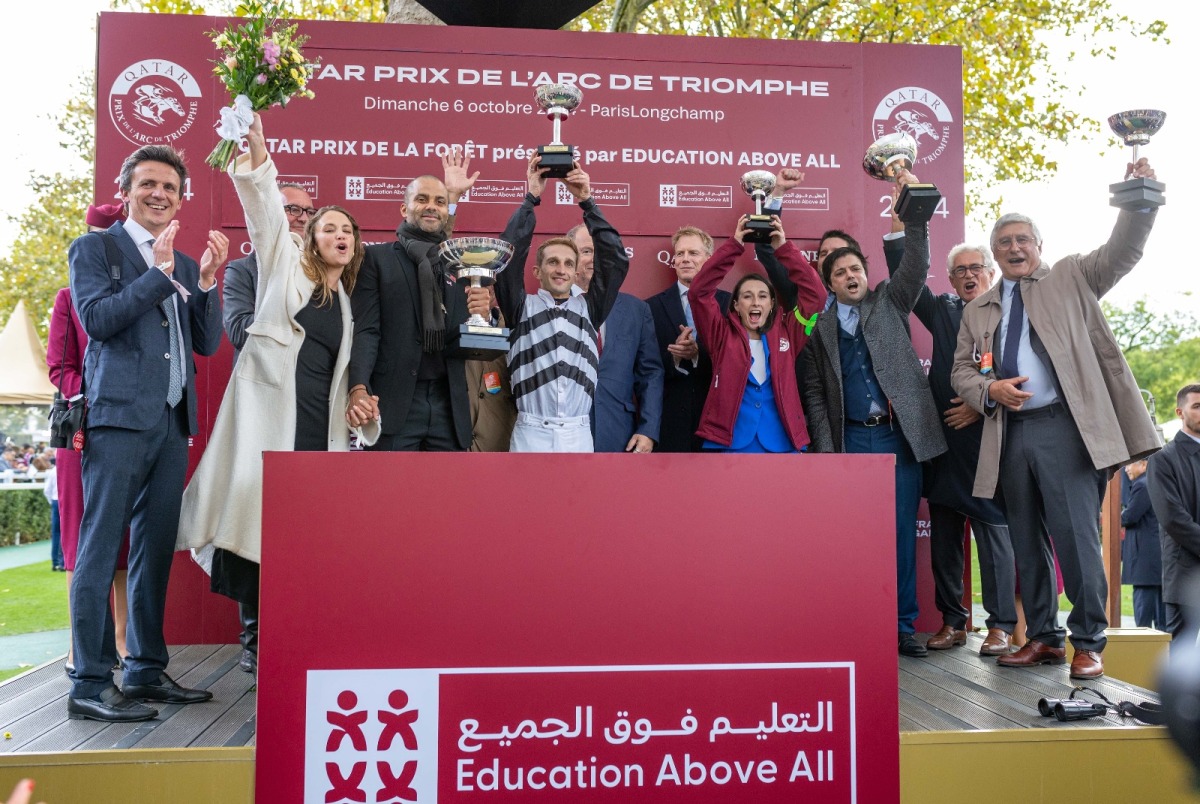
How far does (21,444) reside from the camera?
2944 centimetres

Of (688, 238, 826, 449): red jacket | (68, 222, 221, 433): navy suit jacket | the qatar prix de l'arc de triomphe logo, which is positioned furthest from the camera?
the qatar prix de l'arc de triomphe logo

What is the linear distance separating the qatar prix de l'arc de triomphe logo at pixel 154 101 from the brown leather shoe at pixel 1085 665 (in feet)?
16.1

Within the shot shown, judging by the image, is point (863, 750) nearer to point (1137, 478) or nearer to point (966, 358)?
point (966, 358)

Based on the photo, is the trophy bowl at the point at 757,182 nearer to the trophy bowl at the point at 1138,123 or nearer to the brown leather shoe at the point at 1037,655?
the trophy bowl at the point at 1138,123

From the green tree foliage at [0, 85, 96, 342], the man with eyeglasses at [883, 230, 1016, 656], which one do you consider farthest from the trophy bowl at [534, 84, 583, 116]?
the green tree foliage at [0, 85, 96, 342]

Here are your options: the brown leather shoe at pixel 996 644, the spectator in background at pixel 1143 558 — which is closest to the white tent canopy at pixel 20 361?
the spectator in background at pixel 1143 558

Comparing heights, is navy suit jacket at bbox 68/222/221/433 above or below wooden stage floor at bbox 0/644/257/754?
above

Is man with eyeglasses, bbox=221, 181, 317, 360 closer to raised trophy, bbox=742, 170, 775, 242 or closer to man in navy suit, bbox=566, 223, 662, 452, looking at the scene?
man in navy suit, bbox=566, 223, 662, 452

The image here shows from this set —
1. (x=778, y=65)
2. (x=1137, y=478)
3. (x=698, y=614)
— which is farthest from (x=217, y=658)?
(x=1137, y=478)

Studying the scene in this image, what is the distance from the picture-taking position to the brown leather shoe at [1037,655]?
4.39 metres

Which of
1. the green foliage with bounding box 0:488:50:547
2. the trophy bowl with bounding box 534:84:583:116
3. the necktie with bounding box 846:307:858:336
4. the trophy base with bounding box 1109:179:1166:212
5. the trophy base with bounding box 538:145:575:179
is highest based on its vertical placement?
the trophy bowl with bounding box 534:84:583:116

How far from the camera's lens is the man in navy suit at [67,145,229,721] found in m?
3.49

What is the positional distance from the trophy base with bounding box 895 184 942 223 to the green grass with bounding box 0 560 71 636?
704cm

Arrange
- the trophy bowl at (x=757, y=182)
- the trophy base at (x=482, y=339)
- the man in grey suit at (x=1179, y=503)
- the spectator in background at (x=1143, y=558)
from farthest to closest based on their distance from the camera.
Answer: the spectator in background at (x=1143, y=558) < the man in grey suit at (x=1179, y=503) < the trophy bowl at (x=757, y=182) < the trophy base at (x=482, y=339)
